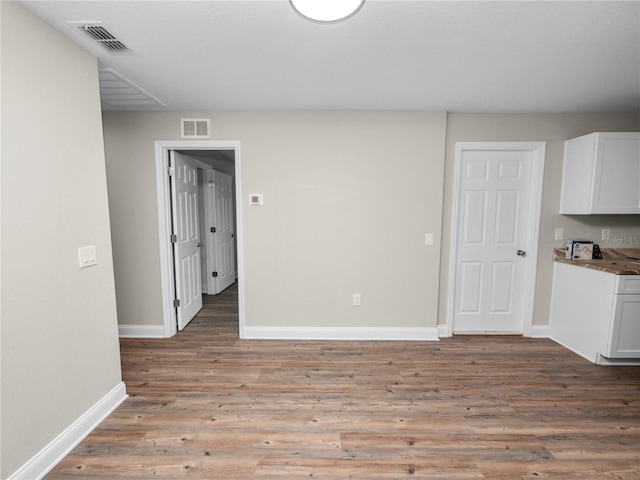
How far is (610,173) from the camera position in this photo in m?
2.79

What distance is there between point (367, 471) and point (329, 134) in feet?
9.09

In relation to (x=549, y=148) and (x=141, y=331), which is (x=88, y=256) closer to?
(x=141, y=331)

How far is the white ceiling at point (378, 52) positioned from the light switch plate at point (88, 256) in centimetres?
128

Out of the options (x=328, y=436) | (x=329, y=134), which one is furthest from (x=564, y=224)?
(x=328, y=436)

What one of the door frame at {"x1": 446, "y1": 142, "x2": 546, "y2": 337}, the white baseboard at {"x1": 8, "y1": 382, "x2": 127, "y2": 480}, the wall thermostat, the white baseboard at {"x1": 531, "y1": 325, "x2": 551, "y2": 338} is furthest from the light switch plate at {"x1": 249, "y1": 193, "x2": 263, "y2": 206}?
the white baseboard at {"x1": 531, "y1": 325, "x2": 551, "y2": 338}

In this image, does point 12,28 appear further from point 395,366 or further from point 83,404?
point 395,366

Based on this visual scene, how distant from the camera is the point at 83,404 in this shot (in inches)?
72.8

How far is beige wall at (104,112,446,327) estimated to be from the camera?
3008 millimetres

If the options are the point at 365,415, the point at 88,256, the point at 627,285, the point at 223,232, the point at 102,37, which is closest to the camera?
the point at 102,37

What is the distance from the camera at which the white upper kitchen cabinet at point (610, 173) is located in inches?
109

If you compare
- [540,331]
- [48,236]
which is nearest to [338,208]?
[48,236]

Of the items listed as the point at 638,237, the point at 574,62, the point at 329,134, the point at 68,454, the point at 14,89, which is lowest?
the point at 68,454

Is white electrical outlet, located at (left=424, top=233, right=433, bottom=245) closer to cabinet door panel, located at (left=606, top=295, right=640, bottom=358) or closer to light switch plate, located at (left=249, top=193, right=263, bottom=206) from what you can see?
cabinet door panel, located at (left=606, top=295, right=640, bottom=358)

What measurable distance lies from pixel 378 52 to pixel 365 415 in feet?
8.05
